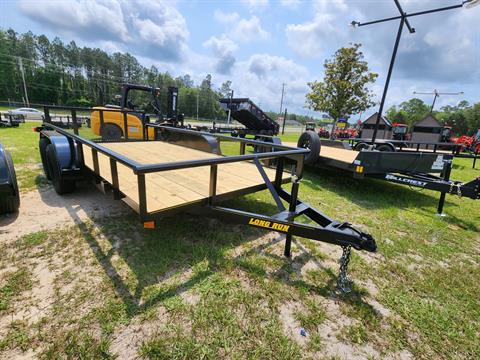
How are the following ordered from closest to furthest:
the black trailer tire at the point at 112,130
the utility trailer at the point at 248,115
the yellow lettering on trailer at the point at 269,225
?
the yellow lettering on trailer at the point at 269,225 < the black trailer tire at the point at 112,130 < the utility trailer at the point at 248,115

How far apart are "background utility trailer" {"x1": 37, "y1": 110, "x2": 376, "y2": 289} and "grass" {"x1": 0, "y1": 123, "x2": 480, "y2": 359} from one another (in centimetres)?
41

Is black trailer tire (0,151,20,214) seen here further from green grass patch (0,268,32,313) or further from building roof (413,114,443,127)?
building roof (413,114,443,127)

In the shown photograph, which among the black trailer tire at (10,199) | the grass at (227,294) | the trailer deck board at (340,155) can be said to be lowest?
the grass at (227,294)

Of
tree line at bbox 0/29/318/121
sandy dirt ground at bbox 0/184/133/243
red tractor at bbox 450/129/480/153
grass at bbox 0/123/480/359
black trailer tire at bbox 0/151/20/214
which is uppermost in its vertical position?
tree line at bbox 0/29/318/121

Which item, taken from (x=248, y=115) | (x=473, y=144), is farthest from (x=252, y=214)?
(x=473, y=144)

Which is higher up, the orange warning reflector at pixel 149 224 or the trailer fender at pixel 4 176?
the trailer fender at pixel 4 176

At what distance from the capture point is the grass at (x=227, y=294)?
1750mm

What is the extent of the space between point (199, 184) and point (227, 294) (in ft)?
4.96

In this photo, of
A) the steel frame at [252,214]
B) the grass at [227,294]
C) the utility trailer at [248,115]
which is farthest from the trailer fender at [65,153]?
the utility trailer at [248,115]

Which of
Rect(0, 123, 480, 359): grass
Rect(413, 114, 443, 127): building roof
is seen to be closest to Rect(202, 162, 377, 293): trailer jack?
Rect(0, 123, 480, 359): grass

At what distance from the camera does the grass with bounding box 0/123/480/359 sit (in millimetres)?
1750

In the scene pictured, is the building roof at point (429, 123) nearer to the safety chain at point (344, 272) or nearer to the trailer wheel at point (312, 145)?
the trailer wheel at point (312, 145)

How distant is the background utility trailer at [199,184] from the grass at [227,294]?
406mm

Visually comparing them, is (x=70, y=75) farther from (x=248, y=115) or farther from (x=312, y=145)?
(x=312, y=145)
